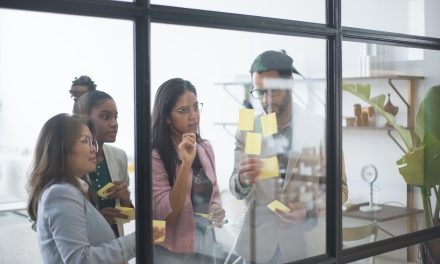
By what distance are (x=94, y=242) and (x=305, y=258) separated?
0.75 meters

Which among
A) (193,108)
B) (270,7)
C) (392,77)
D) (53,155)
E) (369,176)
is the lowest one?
(369,176)

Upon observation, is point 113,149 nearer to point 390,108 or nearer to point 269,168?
point 269,168

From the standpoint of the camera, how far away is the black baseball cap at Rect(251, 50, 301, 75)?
1.65 meters

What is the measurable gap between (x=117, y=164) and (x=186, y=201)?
244 mm

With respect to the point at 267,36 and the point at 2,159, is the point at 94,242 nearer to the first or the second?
the point at 2,159

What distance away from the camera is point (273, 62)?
1.69 m

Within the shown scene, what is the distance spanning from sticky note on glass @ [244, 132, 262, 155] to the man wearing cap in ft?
0.05

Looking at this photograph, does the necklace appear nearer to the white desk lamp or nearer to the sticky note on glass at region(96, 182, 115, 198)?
the sticky note on glass at region(96, 182, 115, 198)

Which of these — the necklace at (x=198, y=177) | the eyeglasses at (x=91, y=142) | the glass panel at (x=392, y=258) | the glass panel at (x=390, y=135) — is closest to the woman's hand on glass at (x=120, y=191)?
the eyeglasses at (x=91, y=142)

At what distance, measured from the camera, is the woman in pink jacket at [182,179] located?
1.48 metres

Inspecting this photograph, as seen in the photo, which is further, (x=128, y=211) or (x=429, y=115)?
(x=429, y=115)

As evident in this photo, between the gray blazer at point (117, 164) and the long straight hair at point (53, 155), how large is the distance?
9cm

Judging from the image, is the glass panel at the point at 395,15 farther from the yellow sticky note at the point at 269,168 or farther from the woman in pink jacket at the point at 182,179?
the woman in pink jacket at the point at 182,179

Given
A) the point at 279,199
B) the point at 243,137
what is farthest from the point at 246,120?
the point at 279,199
